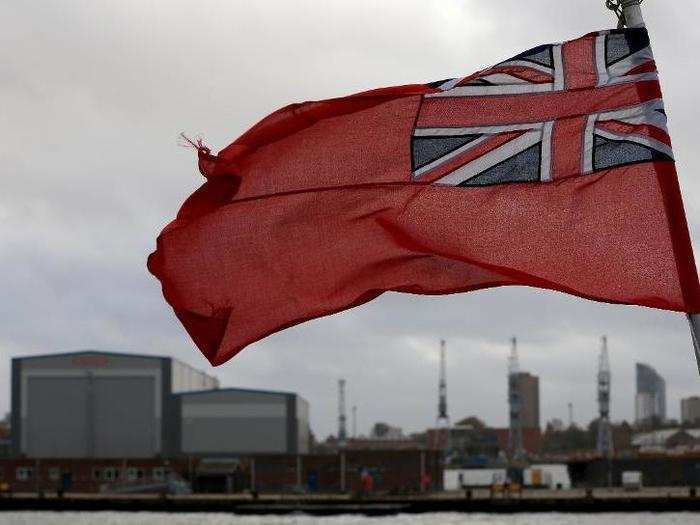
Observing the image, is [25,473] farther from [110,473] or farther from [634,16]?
[634,16]

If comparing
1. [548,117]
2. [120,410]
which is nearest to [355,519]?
[120,410]

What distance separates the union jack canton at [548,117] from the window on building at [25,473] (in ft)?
348

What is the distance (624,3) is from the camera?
12523mm

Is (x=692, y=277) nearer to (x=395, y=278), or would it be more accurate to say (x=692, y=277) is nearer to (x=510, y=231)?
(x=510, y=231)

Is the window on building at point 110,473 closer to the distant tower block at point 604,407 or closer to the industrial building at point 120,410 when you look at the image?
the industrial building at point 120,410

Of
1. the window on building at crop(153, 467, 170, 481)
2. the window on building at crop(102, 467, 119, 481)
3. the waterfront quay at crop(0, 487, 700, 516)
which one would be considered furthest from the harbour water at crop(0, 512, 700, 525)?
the window on building at crop(102, 467, 119, 481)

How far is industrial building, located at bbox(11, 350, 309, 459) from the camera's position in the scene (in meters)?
113

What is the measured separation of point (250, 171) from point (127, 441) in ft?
A: 333

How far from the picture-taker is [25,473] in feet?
383

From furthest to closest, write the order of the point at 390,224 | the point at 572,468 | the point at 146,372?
the point at 572,468, the point at 146,372, the point at 390,224

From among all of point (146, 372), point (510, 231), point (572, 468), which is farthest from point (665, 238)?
point (572, 468)

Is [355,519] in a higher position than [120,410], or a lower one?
lower

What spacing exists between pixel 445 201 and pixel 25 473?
10686 centimetres

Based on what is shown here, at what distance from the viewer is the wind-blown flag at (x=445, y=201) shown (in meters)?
13.1
